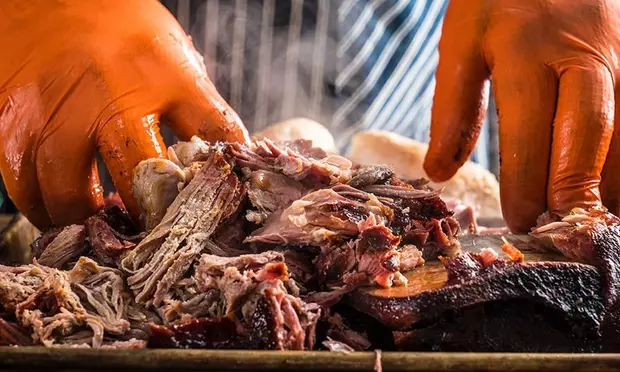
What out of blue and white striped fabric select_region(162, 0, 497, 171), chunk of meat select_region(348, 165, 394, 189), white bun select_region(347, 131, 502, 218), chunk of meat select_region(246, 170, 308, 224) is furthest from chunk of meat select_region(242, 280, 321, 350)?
blue and white striped fabric select_region(162, 0, 497, 171)

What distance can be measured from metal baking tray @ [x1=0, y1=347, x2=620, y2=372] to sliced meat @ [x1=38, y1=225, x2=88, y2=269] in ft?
1.75

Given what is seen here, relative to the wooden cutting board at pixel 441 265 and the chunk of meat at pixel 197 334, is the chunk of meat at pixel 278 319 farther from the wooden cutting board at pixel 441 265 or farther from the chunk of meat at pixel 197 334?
the wooden cutting board at pixel 441 265

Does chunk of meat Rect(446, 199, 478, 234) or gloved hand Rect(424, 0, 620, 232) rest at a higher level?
gloved hand Rect(424, 0, 620, 232)

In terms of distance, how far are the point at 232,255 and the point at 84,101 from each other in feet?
2.37

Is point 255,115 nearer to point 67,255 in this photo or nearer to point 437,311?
A: point 67,255

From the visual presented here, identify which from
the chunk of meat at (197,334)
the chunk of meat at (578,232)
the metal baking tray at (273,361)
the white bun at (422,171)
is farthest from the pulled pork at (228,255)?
the white bun at (422,171)

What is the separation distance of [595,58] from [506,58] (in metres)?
0.25

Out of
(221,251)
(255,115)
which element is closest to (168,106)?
(221,251)

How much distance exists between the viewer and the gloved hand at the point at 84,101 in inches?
74.0

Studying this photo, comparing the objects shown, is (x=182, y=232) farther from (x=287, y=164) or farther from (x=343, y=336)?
(x=343, y=336)

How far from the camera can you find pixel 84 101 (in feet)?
6.23

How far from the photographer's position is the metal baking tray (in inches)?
44.0

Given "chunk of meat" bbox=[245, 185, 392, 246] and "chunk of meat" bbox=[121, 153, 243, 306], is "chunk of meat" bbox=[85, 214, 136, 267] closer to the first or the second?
"chunk of meat" bbox=[121, 153, 243, 306]

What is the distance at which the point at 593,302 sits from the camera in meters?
1.37
